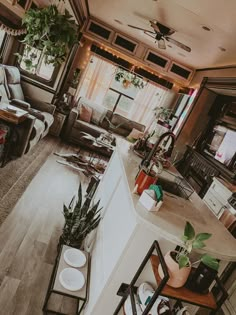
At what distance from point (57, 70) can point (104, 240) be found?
5103 mm

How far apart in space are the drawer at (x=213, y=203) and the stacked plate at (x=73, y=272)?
8.03 feet

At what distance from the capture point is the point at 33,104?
5918 millimetres

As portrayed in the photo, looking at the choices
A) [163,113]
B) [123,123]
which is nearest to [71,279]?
[123,123]

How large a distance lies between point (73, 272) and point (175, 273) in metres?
0.98

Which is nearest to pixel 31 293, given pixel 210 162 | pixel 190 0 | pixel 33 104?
pixel 190 0

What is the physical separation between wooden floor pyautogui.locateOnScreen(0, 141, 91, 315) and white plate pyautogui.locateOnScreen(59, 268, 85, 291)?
0.30 metres

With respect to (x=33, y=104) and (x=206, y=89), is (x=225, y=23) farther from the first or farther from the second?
(x=33, y=104)

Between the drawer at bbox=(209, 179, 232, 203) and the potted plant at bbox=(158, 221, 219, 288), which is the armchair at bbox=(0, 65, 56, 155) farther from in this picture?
the potted plant at bbox=(158, 221, 219, 288)

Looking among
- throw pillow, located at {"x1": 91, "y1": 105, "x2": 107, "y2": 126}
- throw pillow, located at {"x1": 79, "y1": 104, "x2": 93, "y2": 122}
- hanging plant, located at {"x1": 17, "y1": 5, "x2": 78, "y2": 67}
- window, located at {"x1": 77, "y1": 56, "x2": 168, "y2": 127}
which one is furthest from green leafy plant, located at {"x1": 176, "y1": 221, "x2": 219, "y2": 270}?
window, located at {"x1": 77, "y1": 56, "x2": 168, "y2": 127}

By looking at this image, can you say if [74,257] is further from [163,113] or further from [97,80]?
[97,80]

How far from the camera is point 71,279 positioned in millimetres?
1996

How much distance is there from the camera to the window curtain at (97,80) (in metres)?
7.96

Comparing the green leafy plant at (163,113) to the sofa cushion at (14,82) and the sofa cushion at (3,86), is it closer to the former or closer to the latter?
the sofa cushion at (14,82)

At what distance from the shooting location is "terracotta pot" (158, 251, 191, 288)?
137 cm
